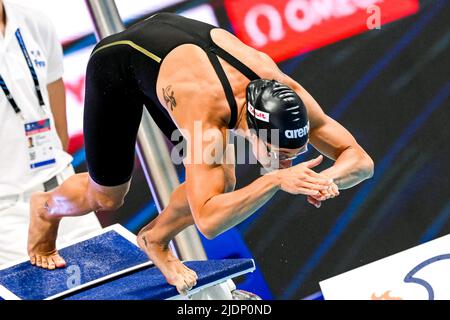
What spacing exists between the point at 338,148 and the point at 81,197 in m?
1.15

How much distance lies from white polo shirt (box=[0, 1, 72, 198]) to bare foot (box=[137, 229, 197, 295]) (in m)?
0.71

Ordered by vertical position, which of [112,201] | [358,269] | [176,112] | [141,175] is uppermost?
[176,112]

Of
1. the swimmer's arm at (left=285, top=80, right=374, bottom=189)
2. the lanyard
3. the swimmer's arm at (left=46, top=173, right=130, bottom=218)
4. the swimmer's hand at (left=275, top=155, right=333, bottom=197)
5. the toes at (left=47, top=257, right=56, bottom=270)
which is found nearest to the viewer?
the swimmer's hand at (left=275, top=155, right=333, bottom=197)

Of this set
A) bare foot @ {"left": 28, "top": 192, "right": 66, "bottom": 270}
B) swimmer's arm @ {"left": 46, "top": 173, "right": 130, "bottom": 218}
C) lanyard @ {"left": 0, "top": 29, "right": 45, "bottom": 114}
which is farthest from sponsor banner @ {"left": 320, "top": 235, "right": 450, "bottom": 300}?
lanyard @ {"left": 0, "top": 29, "right": 45, "bottom": 114}

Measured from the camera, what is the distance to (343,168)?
13.4 ft

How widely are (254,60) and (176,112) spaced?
354 millimetres

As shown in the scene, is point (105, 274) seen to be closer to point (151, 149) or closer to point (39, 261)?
point (39, 261)

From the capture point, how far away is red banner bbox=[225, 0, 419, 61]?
5.66 metres

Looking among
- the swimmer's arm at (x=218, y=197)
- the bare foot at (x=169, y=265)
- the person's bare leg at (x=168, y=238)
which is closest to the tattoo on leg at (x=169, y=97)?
the swimmer's arm at (x=218, y=197)

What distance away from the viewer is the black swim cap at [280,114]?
3934 mm

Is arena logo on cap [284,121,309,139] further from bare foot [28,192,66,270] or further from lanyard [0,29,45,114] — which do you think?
lanyard [0,29,45,114]

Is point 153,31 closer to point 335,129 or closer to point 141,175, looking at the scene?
point 335,129

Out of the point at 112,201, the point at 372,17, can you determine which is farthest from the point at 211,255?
the point at 372,17

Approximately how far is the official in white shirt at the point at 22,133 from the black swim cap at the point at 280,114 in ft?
4.63
